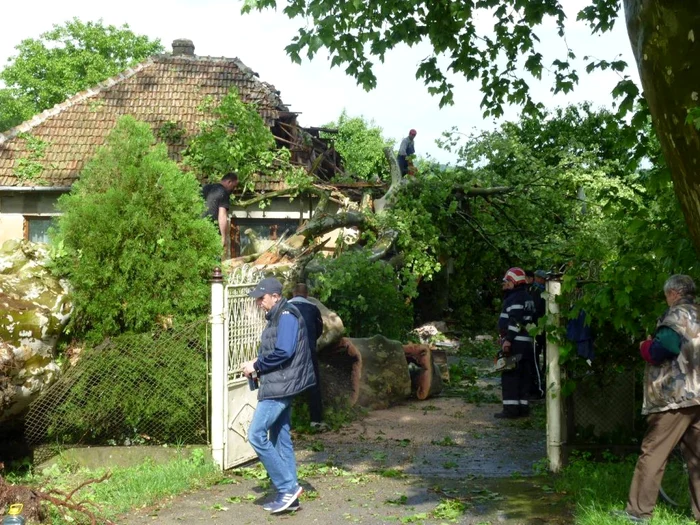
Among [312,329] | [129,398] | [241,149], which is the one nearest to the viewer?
[129,398]

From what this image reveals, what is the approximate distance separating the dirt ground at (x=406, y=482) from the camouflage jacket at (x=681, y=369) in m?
1.27

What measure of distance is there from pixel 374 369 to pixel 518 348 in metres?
2.28

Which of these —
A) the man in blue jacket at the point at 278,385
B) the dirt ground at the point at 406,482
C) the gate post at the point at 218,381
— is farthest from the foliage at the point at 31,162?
the man in blue jacket at the point at 278,385

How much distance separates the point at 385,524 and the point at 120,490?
97.2 inches

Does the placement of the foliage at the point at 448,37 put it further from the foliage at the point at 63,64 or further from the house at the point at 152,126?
the foliage at the point at 63,64

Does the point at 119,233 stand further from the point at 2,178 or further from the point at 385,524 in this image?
the point at 2,178

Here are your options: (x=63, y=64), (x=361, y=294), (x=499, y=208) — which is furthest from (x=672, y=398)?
(x=63, y=64)

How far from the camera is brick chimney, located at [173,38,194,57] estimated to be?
98.2 ft

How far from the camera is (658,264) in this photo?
7891 mm

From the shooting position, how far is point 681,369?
22.1 feet

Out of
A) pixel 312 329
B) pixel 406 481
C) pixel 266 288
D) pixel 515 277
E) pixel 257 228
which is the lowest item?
pixel 406 481

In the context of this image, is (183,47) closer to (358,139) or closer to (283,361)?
(283,361)

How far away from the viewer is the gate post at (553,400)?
9000 mm

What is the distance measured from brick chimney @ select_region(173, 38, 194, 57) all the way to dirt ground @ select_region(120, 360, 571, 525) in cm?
1992
